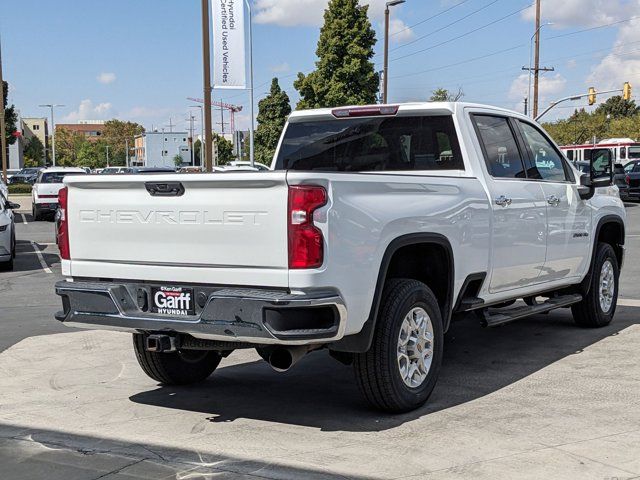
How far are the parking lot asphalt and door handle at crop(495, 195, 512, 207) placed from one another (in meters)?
1.36

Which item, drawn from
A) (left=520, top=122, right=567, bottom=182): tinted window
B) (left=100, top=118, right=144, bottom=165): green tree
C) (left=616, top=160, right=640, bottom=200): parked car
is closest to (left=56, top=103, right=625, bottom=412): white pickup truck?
(left=520, top=122, right=567, bottom=182): tinted window

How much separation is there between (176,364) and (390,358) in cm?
192

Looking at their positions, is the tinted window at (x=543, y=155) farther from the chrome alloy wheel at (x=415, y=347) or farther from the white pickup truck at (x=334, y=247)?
the chrome alloy wheel at (x=415, y=347)

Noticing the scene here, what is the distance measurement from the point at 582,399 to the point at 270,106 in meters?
71.1

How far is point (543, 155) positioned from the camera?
7578 millimetres

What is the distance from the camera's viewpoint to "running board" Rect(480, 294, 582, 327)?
258 inches

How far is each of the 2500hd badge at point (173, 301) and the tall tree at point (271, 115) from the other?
6872cm

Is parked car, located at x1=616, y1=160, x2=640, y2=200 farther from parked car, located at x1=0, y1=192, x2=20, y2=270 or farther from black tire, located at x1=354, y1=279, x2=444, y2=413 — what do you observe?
black tire, located at x1=354, y1=279, x2=444, y2=413

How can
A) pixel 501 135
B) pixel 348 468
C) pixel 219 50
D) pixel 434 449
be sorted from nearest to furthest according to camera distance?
1. pixel 348 468
2. pixel 434 449
3. pixel 501 135
4. pixel 219 50

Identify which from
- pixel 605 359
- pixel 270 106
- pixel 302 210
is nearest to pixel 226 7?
pixel 605 359

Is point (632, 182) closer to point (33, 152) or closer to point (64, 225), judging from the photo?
point (64, 225)

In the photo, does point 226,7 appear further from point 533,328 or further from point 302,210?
point 302,210

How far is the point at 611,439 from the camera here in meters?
4.96

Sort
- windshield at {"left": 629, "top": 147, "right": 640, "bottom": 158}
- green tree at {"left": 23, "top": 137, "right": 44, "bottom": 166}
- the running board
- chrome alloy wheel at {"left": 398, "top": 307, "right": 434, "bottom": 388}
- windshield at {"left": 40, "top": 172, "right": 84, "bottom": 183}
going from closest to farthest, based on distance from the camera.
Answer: chrome alloy wheel at {"left": 398, "top": 307, "right": 434, "bottom": 388}
the running board
windshield at {"left": 40, "top": 172, "right": 84, "bottom": 183}
windshield at {"left": 629, "top": 147, "right": 640, "bottom": 158}
green tree at {"left": 23, "top": 137, "right": 44, "bottom": 166}
